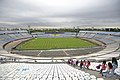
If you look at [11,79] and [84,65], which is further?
[84,65]

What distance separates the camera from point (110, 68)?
9477 mm

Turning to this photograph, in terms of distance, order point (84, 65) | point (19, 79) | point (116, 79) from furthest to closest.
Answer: point (84, 65)
point (19, 79)
point (116, 79)

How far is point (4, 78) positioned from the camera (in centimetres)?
1009

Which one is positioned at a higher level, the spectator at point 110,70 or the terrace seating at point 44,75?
the spectator at point 110,70

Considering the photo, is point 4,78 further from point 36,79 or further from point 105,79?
point 105,79

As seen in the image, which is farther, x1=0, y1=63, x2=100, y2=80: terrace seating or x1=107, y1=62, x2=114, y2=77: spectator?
Answer: x1=0, y1=63, x2=100, y2=80: terrace seating

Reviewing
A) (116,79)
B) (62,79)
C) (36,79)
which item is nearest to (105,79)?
(116,79)

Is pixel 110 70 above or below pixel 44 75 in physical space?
above

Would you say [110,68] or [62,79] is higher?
[110,68]

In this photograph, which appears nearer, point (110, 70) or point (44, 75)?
point (110, 70)

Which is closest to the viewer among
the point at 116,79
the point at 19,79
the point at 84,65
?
the point at 116,79

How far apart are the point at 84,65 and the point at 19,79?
656cm

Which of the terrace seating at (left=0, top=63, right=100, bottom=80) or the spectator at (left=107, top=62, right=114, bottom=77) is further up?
the spectator at (left=107, top=62, right=114, bottom=77)

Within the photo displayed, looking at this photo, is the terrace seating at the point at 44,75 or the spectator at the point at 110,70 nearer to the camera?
the spectator at the point at 110,70
